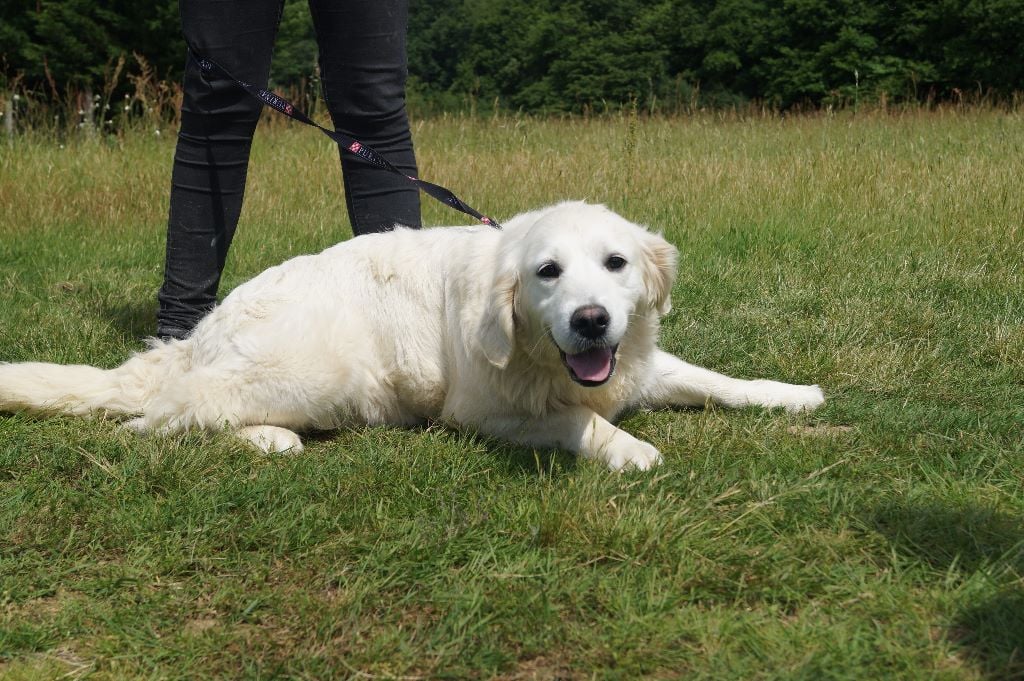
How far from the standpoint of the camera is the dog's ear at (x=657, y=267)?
3086 millimetres

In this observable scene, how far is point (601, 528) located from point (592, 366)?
624 mm

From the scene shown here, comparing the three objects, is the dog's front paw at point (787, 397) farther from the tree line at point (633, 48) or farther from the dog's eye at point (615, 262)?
the tree line at point (633, 48)

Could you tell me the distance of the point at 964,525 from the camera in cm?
233

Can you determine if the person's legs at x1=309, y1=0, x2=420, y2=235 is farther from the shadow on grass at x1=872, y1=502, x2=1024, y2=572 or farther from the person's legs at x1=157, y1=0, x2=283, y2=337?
the shadow on grass at x1=872, y1=502, x2=1024, y2=572

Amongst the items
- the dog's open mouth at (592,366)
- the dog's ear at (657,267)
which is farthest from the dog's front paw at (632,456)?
the dog's ear at (657,267)

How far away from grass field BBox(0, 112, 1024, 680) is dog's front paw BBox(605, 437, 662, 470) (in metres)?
0.07

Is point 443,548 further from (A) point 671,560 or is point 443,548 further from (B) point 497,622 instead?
(A) point 671,560

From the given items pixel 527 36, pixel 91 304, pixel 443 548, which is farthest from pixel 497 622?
pixel 527 36

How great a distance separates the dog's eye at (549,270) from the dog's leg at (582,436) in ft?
1.48

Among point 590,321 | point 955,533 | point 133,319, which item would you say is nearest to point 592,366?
point 590,321

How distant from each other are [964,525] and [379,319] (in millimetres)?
1893

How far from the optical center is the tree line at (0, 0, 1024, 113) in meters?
19.6

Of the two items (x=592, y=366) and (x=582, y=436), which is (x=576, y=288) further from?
(x=582, y=436)

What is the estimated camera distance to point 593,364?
2.84 meters
